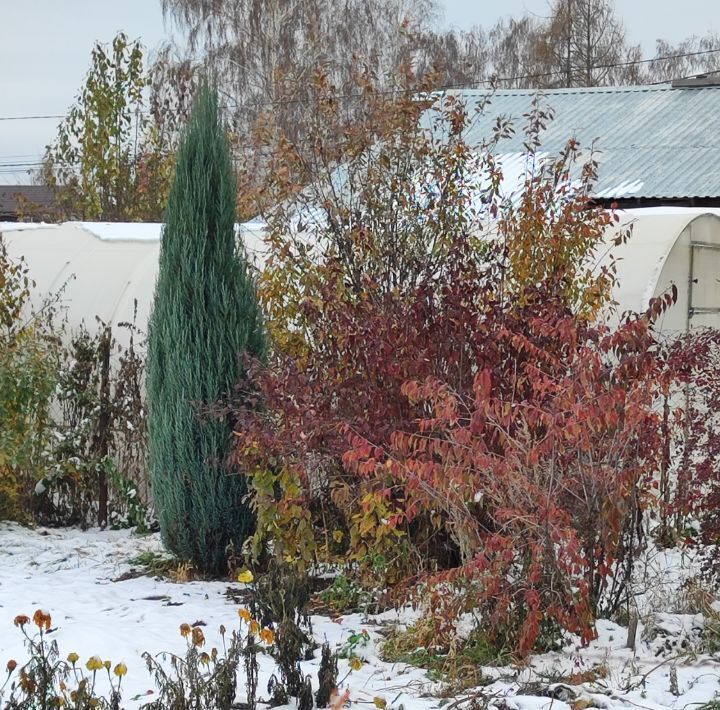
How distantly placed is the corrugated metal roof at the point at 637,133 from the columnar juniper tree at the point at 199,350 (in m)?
8.84

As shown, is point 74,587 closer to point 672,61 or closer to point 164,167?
point 164,167

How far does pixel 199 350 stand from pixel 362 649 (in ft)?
7.53

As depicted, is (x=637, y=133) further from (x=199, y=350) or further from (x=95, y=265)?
(x=199, y=350)

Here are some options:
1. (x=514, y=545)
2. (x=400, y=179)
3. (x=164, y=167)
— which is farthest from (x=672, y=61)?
(x=514, y=545)

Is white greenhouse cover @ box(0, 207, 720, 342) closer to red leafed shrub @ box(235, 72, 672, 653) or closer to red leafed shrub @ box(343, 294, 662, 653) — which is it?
red leafed shrub @ box(235, 72, 672, 653)

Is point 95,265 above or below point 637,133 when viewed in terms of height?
below

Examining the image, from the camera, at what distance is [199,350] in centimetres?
673

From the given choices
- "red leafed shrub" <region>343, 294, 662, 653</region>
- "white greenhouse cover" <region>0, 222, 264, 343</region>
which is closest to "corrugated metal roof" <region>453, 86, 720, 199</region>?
"white greenhouse cover" <region>0, 222, 264, 343</region>

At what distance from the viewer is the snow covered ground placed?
445 cm

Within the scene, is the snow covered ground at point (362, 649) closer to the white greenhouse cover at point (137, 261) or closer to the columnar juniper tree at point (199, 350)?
the columnar juniper tree at point (199, 350)

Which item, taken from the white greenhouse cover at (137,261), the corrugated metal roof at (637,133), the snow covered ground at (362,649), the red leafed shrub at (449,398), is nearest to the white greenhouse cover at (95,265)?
the white greenhouse cover at (137,261)

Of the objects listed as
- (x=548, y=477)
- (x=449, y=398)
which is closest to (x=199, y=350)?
(x=449, y=398)

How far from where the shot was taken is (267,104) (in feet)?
85.0

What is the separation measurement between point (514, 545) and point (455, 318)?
1565 millimetres
